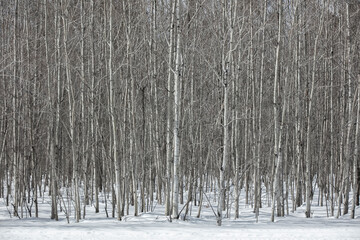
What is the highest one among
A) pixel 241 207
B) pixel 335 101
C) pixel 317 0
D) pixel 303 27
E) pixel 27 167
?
pixel 317 0

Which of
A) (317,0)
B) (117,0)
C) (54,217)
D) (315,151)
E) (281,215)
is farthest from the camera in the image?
(315,151)

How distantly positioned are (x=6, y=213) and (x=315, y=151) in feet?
33.4

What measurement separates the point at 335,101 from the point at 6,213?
1000cm

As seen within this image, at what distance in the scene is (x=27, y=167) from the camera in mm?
8398

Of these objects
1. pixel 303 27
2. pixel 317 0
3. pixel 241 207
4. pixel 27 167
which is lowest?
pixel 241 207

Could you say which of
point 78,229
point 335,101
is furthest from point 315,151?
point 78,229

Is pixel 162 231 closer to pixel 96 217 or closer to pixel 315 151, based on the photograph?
pixel 96 217

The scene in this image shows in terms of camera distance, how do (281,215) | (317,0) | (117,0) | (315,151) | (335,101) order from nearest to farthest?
(281,215) < (317,0) < (117,0) < (335,101) < (315,151)

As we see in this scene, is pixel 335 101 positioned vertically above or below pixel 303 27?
below

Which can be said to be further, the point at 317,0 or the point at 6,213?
the point at 317,0

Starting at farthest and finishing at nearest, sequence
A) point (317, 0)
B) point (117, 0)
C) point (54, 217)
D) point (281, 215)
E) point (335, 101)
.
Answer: point (335, 101), point (117, 0), point (317, 0), point (281, 215), point (54, 217)

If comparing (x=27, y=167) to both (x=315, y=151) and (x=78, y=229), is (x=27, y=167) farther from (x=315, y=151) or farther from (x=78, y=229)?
(x=315, y=151)

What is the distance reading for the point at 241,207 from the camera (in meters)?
10.8

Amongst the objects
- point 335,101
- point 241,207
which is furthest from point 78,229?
point 335,101
